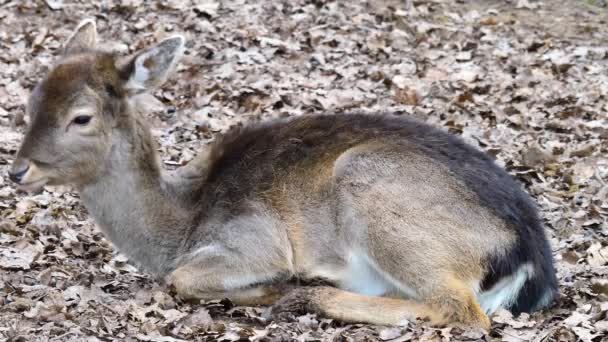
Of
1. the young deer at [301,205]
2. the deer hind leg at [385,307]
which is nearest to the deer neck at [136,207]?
the young deer at [301,205]

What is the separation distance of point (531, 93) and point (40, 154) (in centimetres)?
639

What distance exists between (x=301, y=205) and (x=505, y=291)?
5.03 feet

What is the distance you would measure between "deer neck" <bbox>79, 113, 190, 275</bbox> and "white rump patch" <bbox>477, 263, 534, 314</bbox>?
87.8 inches

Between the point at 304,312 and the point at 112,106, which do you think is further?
the point at 112,106

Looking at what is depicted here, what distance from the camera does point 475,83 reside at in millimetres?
11734

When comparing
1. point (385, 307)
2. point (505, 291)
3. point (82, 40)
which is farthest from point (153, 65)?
point (505, 291)

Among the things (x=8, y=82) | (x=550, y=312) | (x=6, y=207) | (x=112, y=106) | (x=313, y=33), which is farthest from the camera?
(x=313, y=33)

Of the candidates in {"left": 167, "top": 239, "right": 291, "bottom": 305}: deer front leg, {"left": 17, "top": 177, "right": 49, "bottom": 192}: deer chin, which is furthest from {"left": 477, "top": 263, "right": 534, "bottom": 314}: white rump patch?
{"left": 17, "top": 177, "right": 49, "bottom": 192}: deer chin

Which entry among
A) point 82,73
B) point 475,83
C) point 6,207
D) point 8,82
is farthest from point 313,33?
point 82,73

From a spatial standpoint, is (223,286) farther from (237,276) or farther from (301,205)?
(301,205)

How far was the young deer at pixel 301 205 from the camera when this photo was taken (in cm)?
656

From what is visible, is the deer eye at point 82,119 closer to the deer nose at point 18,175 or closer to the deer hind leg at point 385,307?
the deer nose at point 18,175

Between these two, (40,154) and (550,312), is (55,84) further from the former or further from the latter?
(550,312)

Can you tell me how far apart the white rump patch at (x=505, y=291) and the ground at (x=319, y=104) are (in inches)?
6.4
